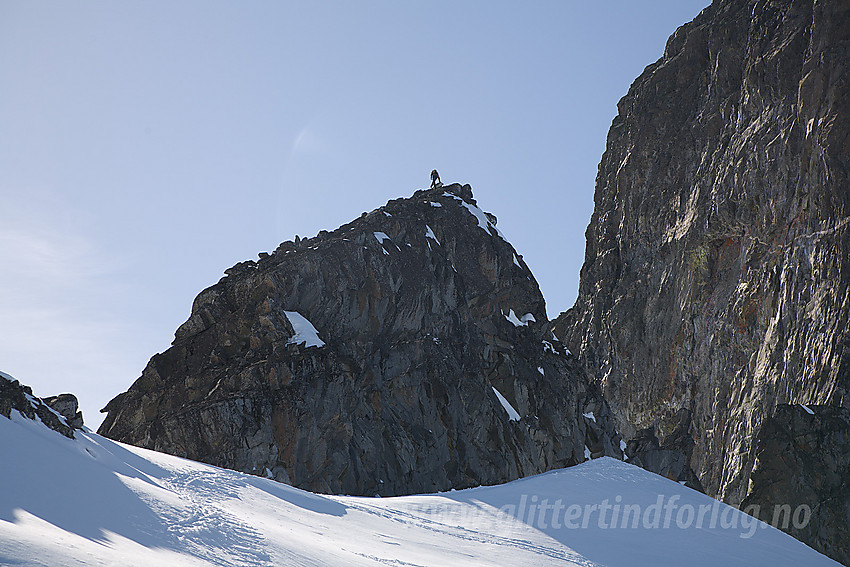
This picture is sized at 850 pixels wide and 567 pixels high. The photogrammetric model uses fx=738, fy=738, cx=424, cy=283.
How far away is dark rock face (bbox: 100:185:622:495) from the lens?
100.0ft

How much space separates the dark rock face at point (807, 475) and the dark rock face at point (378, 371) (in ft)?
30.1

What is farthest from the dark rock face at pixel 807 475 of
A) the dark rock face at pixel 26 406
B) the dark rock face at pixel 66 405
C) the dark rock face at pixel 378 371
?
the dark rock face at pixel 26 406

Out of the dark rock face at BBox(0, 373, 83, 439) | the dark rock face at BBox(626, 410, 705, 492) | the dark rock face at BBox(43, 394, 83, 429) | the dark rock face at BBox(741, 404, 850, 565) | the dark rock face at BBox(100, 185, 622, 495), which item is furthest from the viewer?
the dark rock face at BBox(626, 410, 705, 492)

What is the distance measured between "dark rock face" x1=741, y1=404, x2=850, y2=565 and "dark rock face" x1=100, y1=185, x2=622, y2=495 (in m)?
9.18

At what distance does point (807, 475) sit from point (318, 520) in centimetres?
4161

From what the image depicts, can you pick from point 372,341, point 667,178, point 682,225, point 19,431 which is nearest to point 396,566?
point 19,431

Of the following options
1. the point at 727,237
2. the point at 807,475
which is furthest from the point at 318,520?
the point at 727,237

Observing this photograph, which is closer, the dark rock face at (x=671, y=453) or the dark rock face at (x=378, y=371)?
the dark rock face at (x=378, y=371)

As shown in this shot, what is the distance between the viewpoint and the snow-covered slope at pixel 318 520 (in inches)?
306

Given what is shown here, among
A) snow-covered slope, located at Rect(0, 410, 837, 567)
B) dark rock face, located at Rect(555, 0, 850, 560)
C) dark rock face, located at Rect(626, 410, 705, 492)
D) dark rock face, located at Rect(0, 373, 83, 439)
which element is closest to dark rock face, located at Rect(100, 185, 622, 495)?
dark rock face, located at Rect(626, 410, 705, 492)

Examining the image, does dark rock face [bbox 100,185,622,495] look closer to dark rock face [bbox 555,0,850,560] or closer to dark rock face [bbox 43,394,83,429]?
dark rock face [bbox 43,394,83,429]

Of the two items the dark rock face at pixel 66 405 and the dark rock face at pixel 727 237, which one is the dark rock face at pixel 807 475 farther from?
the dark rock face at pixel 66 405

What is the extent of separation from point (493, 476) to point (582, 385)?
1124 cm

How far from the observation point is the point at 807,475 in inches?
1726
